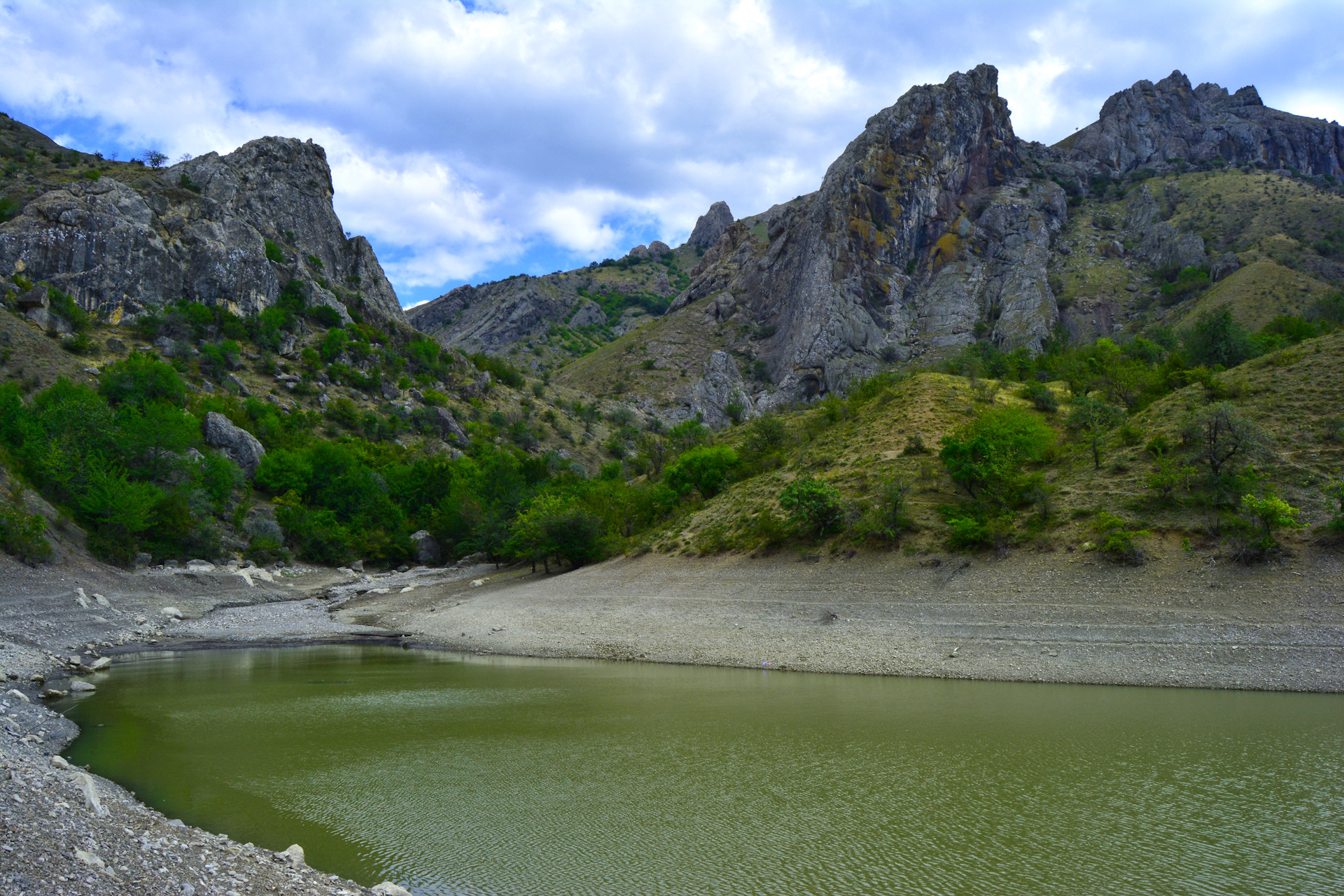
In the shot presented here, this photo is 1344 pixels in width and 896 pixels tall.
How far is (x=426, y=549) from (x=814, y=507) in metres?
42.1

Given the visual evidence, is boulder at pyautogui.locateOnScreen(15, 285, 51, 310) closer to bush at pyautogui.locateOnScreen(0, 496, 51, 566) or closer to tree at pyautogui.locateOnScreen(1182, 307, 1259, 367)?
bush at pyautogui.locateOnScreen(0, 496, 51, 566)

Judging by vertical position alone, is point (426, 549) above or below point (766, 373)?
below

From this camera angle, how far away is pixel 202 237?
74.6 metres

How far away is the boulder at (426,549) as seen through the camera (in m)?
62.5

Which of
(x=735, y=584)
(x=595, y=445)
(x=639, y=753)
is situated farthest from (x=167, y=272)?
(x=639, y=753)

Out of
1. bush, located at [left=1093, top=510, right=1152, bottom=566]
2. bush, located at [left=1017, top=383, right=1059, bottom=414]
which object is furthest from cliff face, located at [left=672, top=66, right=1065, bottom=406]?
bush, located at [left=1093, top=510, right=1152, bottom=566]

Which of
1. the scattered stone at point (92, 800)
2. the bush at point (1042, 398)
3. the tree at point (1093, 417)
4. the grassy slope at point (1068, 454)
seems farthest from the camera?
the bush at point (1042, 398)

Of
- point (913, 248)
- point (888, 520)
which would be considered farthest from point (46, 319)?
point (913, 248)

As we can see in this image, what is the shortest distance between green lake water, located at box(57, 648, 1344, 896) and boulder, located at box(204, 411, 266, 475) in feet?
142

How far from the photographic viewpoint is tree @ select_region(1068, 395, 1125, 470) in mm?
37428

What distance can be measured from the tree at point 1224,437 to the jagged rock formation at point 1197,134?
14539 centimetres

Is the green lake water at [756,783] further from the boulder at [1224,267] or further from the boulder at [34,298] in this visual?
the boulder at [1224,267]

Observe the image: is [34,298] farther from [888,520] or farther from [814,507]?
[888,520]

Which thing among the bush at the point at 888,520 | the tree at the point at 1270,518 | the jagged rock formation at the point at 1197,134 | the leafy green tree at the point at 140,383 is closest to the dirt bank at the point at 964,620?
the tree at the point at 1270,518
